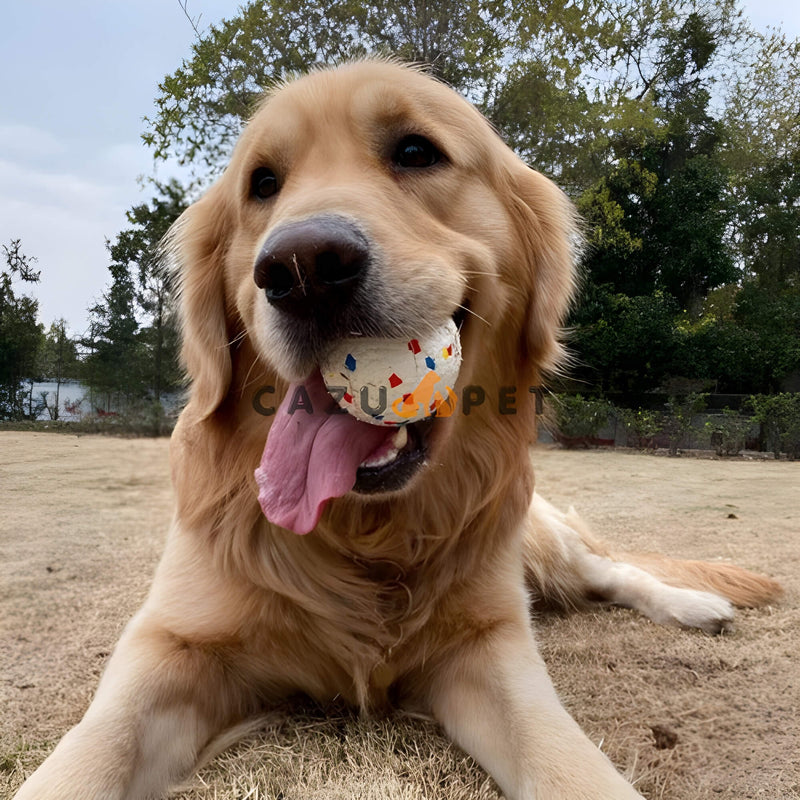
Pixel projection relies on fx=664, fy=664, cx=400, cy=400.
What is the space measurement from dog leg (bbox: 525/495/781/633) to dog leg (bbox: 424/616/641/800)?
919 mm

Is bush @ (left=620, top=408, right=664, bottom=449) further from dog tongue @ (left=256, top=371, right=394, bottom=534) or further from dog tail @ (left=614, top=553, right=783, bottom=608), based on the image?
dog tongue @ (left=256, top=371, right=394, bottom=534)

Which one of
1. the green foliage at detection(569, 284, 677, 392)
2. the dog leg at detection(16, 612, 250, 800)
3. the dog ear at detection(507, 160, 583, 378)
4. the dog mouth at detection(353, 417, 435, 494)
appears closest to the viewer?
the dog leg at detection(16, 612, 250, 800)

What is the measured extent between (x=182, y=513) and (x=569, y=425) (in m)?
8.40

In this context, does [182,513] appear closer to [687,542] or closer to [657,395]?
[687,542]

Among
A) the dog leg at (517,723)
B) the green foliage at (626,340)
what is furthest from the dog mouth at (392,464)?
the green foliage at (626,340)

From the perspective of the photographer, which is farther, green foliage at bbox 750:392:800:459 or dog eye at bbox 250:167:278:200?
green foliage at bbox 750:392:800:459

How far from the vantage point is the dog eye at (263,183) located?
1.77 meters

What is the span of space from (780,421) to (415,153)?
373 inches

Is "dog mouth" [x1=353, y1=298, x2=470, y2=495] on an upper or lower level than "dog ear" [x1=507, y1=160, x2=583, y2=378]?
lower

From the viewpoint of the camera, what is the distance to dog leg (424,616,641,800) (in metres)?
1.21

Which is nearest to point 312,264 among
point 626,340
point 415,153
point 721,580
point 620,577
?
point 415,153

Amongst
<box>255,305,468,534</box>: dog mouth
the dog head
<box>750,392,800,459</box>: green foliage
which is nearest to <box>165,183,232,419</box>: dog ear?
the dog head

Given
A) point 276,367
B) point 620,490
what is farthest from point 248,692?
point 620,490

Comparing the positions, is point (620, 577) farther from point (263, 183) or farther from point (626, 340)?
point (626, 340)
